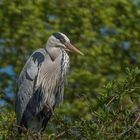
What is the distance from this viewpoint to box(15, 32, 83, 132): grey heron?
7.70 metres

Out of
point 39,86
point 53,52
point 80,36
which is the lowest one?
point 80,36

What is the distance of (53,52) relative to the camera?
7.81 metres

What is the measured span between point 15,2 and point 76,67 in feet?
6.75

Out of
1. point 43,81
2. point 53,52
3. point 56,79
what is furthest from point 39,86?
point 53,52

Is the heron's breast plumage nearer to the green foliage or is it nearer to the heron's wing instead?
the heron's wing

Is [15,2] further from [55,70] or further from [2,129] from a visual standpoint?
[2,129]

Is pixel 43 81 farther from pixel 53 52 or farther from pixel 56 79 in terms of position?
pixel 53 52

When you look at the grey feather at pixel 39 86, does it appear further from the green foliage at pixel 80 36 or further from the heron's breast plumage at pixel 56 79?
the green foliage at pixel 80 36

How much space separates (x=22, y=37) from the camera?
1748 cm

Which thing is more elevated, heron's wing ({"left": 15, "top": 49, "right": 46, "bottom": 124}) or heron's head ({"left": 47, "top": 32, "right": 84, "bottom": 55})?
heron's head ({"left": 47, "top": 32, "right": 84, "bottom": 55})

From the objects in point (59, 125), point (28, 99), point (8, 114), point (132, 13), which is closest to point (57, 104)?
point (28, 99)

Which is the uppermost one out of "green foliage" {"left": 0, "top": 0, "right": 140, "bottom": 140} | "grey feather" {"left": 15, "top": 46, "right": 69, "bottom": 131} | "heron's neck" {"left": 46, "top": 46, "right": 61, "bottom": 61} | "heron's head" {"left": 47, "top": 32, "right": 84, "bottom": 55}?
"heron's head" {"left": 47, "top": 32, "right": 84, "bottom": 55}

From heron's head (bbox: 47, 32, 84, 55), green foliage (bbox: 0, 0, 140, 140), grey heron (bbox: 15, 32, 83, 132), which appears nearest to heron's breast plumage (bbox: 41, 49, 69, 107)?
grey heron (bbox: 15, 32, 83, 132)

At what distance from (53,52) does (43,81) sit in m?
0.32
